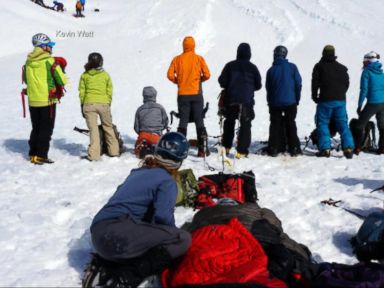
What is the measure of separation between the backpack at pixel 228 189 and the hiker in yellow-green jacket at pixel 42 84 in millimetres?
3385

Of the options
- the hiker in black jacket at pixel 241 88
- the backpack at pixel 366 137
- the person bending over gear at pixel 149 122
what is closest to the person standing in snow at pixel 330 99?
the backpack at pixel 366 137

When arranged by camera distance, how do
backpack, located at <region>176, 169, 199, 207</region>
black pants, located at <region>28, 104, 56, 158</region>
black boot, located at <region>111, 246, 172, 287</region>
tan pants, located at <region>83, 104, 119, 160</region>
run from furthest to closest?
tan pants, located at <region>83, 104, 119, 160</region>, black pants, located at <region>28, 104, 56, 158</region>, backpack, located at <region>176, 169, 199, 207</region>, black boot, located at <region>111, 246, 172, 287</region>

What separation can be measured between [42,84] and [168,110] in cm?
681

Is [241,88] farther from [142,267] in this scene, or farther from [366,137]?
[142,267]

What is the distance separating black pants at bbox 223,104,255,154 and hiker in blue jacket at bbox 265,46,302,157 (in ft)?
1.63

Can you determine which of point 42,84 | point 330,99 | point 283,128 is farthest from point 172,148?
point 330,99

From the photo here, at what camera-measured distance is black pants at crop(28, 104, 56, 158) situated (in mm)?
8898

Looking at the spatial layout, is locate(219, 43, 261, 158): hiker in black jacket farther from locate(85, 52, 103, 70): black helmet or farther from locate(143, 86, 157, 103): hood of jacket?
locate(85, 52, 103, 70): black helmet

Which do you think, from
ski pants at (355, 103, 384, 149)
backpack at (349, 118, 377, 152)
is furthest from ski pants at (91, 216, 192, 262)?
backpack at (349, 118, 377, 152)

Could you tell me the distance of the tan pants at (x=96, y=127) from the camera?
9273 mm

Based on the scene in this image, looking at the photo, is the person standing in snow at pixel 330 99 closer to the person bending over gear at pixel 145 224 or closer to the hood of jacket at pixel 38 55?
the hood of jacket at pixel 38 55

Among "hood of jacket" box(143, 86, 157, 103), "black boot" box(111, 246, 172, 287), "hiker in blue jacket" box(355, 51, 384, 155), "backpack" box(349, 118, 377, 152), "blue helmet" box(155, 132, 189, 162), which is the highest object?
"hiker in blue jacket" box(355, 51, 384, 155)

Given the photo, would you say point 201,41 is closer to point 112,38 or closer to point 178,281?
point 112,38

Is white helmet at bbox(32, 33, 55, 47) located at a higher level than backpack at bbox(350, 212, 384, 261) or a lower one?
higher
